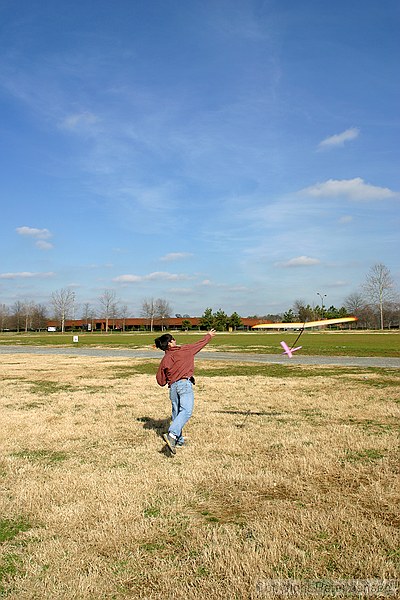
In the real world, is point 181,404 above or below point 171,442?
above

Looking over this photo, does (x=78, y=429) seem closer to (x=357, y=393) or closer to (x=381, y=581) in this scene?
(x=381, y=581)

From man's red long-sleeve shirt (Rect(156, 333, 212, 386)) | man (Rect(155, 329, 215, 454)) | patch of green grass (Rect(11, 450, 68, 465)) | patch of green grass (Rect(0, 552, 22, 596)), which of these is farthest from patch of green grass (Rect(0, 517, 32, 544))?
man's red long-sleeve shirt (Rect(156, 333, 212, 386))

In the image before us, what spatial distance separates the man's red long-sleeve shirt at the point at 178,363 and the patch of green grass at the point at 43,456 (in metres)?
2.07

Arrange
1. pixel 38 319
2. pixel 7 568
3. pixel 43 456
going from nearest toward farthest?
pixel 7 568 → pixel 43 456 → pixel 38 319

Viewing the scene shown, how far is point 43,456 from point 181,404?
247 centimetres

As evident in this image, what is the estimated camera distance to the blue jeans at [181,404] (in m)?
7.86

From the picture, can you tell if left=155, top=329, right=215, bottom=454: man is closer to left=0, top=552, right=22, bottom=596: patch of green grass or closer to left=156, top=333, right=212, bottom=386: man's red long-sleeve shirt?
left=156, top=333, right=212, bottom=386: man's red long-sleeve shirt

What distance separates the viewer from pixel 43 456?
779 centimetres

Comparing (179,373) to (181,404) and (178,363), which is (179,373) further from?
(181,404)

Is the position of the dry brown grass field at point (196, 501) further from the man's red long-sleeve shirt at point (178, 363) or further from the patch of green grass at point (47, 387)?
the patch of green grass at point (47, 387)

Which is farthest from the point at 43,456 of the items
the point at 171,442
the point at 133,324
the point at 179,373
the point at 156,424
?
the point at 133,324

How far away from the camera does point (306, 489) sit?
6.01m

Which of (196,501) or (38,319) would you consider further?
(38,319)

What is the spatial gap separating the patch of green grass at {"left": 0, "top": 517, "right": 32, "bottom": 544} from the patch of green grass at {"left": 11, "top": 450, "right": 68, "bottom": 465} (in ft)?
7.20
